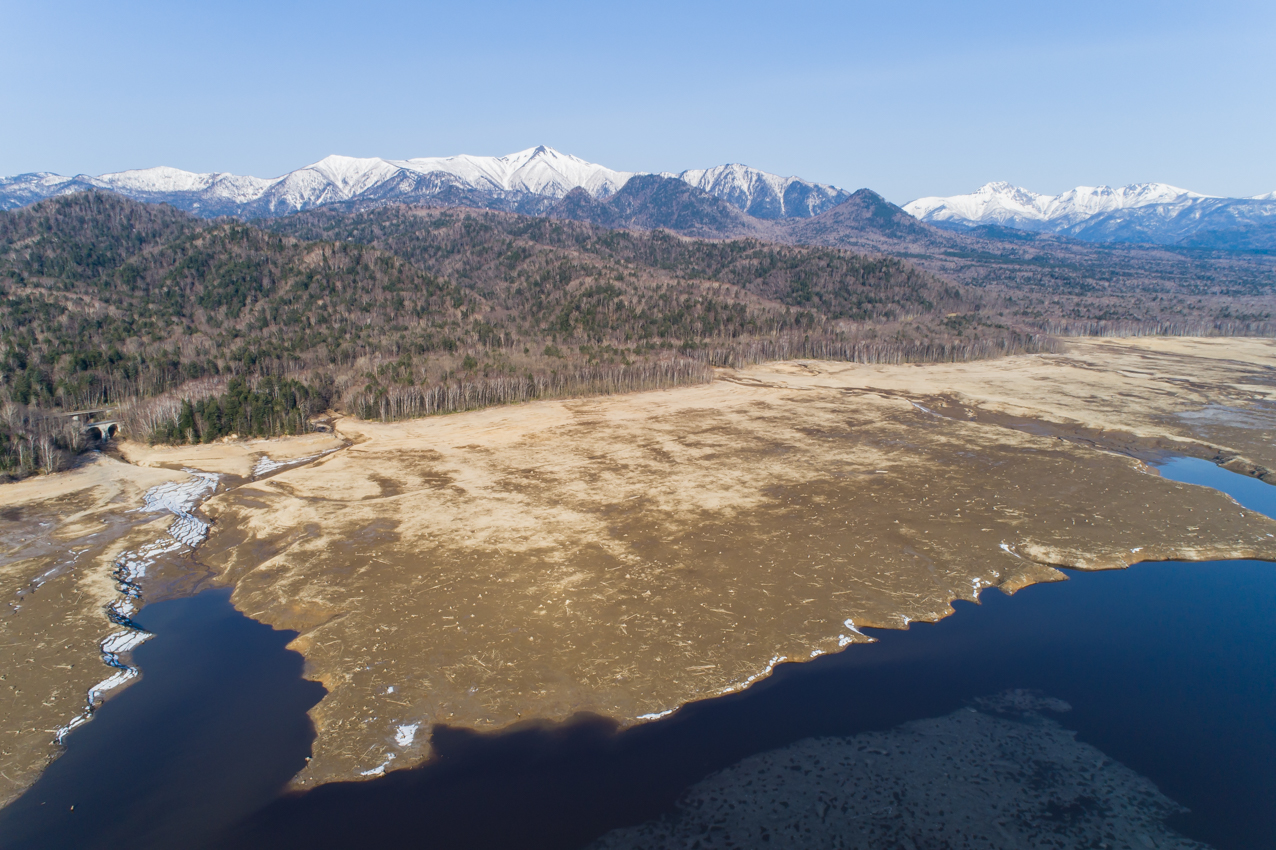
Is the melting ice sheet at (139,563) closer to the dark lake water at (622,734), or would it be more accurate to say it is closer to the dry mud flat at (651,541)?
the dark lake water at (622,734)

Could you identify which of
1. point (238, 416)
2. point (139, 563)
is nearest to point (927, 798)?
point (139, 563)

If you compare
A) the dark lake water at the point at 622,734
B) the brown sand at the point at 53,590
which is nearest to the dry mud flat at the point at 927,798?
the dark lake water at the point at 622,734

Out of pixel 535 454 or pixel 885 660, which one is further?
pixel 535 454

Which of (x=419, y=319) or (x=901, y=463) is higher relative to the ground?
(x=419, y=319)

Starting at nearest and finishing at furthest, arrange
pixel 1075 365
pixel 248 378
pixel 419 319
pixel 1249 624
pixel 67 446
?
1. pixel 1249 624
2. pixel 67 446
3. pixel 248 378
4. pixel 1075 365
5. pixel 419 319

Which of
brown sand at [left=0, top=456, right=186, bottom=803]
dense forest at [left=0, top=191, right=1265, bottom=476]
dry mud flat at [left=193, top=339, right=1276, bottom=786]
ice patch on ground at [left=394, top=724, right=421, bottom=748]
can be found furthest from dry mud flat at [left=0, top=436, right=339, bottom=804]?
ice patch on ground at [left=394, top=724, right=421, bottom=748]

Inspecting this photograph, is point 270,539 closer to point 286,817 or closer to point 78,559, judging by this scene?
point 78,559

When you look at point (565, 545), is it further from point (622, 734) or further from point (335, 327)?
point (335, 327)

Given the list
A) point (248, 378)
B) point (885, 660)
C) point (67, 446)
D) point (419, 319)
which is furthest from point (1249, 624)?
point (419, 319)
